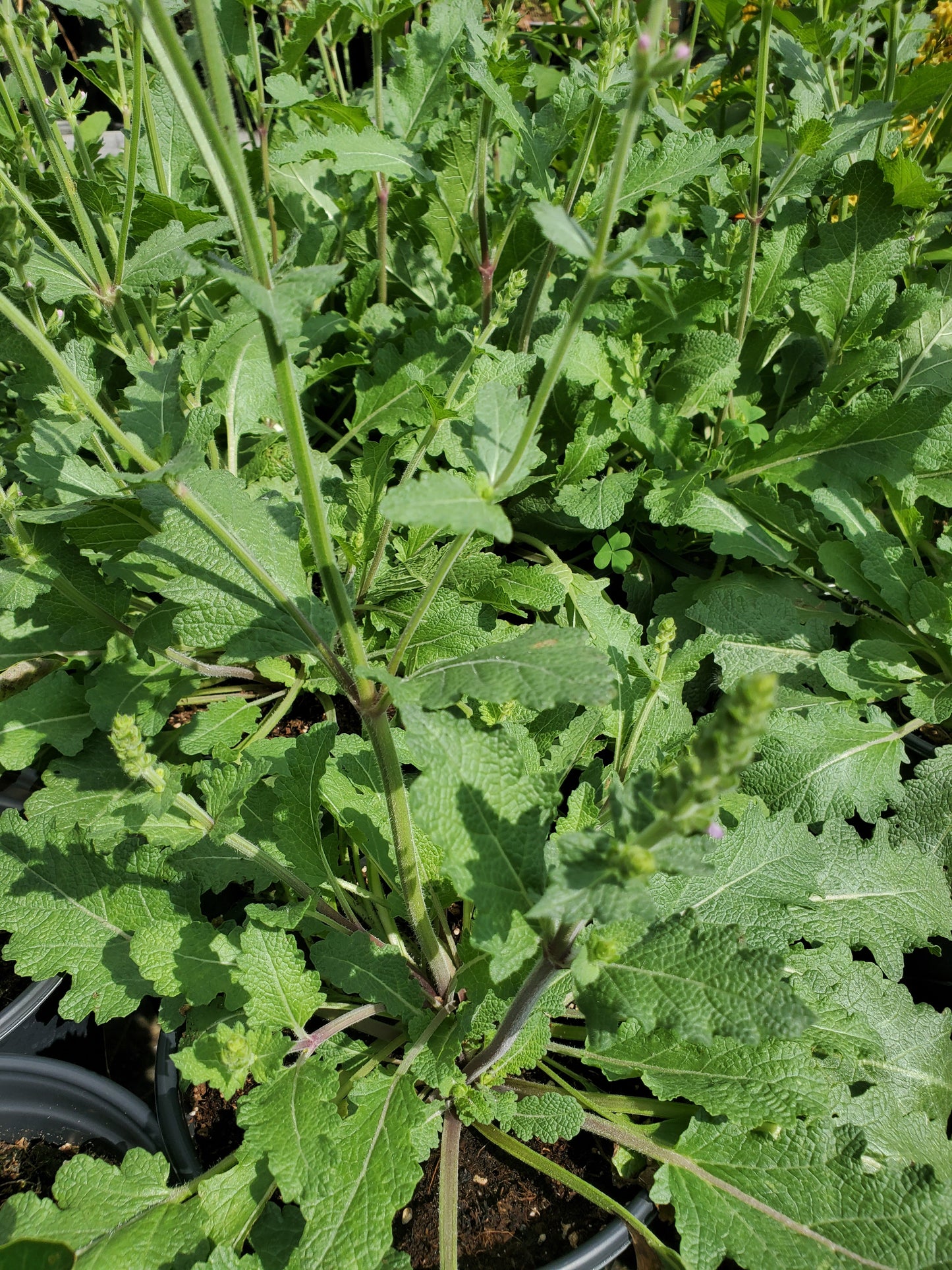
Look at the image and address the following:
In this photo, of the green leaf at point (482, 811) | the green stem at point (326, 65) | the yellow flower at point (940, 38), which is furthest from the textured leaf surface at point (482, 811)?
the yellow flower at point (940, 38)

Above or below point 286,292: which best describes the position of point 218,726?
below

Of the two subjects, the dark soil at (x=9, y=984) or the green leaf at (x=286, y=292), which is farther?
the dark soil at (x=9, y=984)

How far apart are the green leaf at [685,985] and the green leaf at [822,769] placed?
89 cm

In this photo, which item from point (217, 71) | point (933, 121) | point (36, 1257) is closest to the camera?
point (217, 71)

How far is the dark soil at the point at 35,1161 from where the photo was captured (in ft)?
5.20

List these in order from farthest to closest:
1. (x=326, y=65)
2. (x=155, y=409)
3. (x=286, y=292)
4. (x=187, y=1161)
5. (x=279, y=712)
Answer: (x=326, y=65) → (x=279, y=712) → (x=155, y=409) → (x=187, y=1161) → (x=286, y=292)

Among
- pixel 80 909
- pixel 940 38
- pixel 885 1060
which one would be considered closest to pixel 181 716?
pixel 80 909

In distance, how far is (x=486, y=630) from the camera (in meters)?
1.91

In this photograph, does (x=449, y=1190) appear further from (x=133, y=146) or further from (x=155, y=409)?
(x=133, y=146)

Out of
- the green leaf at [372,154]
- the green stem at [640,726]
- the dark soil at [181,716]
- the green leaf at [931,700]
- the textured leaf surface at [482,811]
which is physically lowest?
the dark soil at [181,716]

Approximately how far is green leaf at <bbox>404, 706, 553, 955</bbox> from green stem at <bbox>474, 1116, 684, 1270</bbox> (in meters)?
0.64

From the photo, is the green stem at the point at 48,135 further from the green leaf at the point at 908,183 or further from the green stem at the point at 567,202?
the green leaf at the point at 908,183

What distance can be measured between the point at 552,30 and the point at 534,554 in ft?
6.33

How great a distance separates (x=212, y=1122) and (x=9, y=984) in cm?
62
